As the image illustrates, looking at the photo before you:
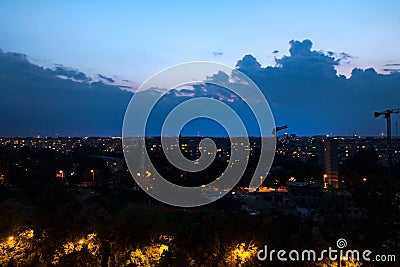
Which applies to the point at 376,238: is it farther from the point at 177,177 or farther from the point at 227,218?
the point at 177,177

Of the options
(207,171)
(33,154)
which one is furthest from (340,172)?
(33,154)

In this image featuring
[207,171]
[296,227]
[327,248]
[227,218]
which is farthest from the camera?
[207,171]

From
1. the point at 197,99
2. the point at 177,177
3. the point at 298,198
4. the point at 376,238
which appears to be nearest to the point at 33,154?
the point at 177,177

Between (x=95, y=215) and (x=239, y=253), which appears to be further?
(x=95, y=215)

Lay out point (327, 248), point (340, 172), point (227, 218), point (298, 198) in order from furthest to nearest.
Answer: point (340, 172)
point (298, 198)
point (227, 218)
point (327, 248)

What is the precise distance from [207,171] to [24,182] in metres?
11.7

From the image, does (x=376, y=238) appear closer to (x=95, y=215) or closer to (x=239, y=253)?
(x=239, y=253)

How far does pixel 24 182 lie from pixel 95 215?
1305 centimetres

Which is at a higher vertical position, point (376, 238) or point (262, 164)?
point (262, 164)

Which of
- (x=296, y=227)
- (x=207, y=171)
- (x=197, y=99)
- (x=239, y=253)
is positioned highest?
(x=197, y=99)

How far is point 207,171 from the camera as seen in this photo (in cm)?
2614

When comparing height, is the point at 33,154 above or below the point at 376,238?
above

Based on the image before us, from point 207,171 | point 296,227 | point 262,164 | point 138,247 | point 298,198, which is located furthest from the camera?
point 262,164

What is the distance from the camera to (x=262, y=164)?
102 ft
